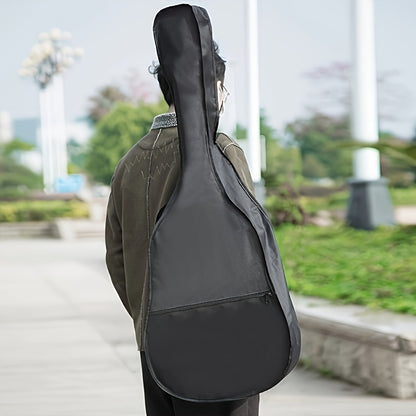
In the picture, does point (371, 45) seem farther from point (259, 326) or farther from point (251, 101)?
point (259, 326)

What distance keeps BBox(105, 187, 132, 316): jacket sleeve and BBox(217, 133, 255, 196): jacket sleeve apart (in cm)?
44

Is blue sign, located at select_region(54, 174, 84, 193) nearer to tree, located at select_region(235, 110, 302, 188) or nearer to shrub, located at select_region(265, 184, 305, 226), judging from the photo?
tree, located at select_region(235, 110, 302, 188)

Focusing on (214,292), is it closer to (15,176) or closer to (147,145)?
(147,145)

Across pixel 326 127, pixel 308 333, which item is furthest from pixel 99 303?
pixel 326 127

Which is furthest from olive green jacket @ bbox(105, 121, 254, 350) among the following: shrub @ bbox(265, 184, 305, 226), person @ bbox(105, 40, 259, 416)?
shrub @ bbox(265, 184, 305, 226)

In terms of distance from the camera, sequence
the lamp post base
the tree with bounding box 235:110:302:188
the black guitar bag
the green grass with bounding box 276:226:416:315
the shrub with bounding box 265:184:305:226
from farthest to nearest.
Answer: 1. the tree with bounding box 235:110:302:188
2. the shrub with bounding box 265:184:305:226
3. the lamp post base
4. the green grass with bounding box 276:226:416:315
5. the black guitar bag

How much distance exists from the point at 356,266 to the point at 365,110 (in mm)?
4999

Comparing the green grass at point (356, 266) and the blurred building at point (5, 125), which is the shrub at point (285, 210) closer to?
the green grass at point (356, 266)

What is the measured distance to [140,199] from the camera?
2619 millimetres

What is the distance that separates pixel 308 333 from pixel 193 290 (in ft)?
9.76

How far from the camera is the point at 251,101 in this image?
1659cm

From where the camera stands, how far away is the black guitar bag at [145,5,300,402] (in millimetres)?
2367

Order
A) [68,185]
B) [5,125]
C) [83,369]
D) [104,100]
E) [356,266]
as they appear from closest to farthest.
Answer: [83,369] → [356,266] → [68,185] → [104,100] → [5,125]

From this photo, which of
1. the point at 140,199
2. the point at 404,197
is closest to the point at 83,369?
the point at 140,199
